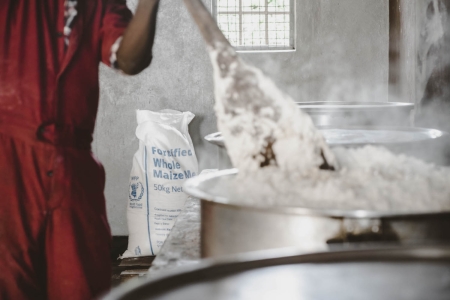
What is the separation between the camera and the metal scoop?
3.49ft

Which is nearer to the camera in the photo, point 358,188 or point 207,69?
point 358,188

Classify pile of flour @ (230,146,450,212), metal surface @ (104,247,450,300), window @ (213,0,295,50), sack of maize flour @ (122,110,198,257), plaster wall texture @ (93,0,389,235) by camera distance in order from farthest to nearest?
1. window @ (213,0,295,50)
2. plaster wall texture @ (93,0,389,235)
3. sack of maize flour @ (122,110,198,257)
4. pile of flour @ (230,146,450,212)
5. metal surface @ (104,247,450,300)

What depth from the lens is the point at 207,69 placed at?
4.29 metres

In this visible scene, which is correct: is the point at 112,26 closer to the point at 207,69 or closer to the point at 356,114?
the point at 356,114

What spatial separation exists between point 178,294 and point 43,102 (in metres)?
1.10

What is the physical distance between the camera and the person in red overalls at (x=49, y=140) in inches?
59.2

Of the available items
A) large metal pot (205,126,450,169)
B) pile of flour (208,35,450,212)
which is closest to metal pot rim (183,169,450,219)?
pile of flour (208,35,450,212)

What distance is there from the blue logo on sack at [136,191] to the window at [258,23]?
4.82ft

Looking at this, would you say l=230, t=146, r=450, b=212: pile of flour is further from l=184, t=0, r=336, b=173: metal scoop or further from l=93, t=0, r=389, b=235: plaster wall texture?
l=93, t=0, r=389, b=235: plaster wall texture

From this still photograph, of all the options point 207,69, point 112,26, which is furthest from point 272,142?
point 207,69

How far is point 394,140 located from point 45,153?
0.98 meters

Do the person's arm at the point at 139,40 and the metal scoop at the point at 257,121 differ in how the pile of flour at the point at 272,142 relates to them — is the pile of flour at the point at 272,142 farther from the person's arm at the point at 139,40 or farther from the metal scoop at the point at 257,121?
the person's arm at the point at 139,40

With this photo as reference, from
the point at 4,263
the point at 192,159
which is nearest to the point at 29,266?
the point at 4,263

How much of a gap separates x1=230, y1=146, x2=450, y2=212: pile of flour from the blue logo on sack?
2.63m
